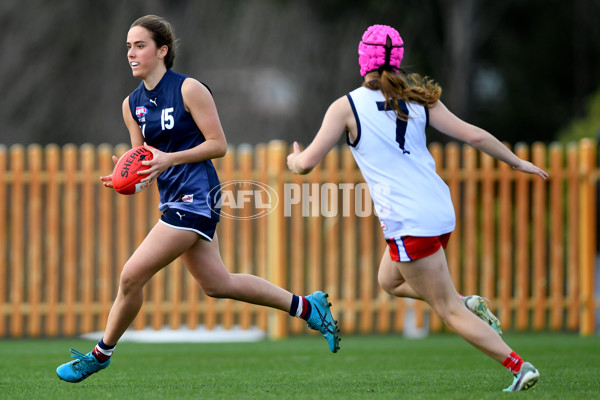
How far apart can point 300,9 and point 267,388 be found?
45.1ft

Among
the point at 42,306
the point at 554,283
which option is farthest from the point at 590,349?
the point at 42,306

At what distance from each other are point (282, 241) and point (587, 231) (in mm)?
3212

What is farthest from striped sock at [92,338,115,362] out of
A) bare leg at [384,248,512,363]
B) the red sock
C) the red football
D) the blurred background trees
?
the blurred background trees

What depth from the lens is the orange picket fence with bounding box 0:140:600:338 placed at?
33.9ft

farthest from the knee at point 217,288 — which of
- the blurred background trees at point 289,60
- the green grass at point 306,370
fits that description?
the blurred background trees at point 289,60

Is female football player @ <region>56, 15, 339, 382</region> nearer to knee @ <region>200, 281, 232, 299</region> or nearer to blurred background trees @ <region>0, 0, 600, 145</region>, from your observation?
knee @ <region>200, 281, 232, 299</region>

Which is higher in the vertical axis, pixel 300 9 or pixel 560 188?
pixel 300 9

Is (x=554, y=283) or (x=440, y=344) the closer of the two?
(x=440, y=344)

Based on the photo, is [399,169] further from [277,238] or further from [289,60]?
[289,60]

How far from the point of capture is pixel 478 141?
16.4 ft

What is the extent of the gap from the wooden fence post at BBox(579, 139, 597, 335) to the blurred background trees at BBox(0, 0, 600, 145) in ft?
18.9

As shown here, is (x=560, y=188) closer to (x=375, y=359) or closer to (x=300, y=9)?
(x=375, y=359)

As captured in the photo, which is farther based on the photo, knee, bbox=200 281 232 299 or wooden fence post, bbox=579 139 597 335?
wooden fence post, bbox=579 139 597 335

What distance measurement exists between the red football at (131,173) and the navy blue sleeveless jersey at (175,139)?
0.64 ft
